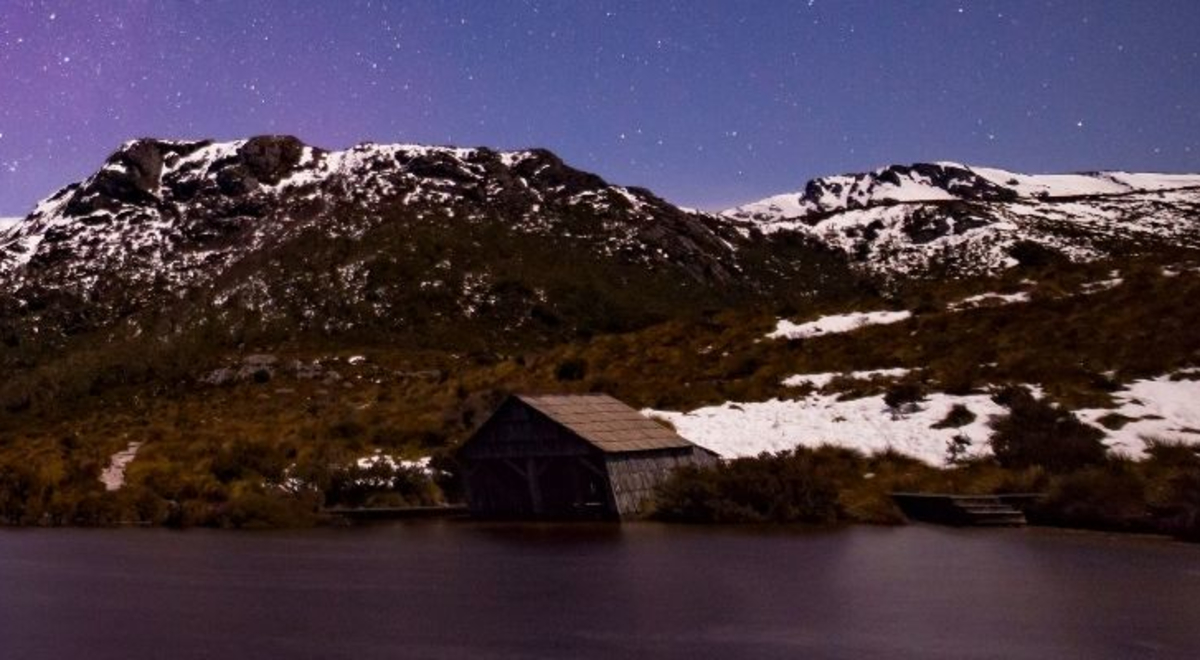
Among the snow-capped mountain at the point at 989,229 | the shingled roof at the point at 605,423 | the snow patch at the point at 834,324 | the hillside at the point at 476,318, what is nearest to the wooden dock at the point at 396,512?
the hillside at the point at 476,318

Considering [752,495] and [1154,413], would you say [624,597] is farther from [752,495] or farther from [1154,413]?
[1154,413]

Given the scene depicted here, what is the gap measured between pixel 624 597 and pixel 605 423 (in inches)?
532

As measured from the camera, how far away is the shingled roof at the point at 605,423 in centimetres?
2938

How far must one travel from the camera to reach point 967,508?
26047 mm

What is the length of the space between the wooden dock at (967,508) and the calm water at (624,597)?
1.03 metres

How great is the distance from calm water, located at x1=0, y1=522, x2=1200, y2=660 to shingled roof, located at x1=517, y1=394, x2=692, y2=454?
3665mm

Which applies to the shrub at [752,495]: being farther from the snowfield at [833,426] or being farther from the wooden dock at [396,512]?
the wooden dock at [396,512]

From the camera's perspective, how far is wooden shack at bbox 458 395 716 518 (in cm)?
2900

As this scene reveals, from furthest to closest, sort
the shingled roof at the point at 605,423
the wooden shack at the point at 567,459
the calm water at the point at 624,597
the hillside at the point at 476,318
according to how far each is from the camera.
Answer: the hillside at the point at 476,318 < the shingled roof at the point at 605,423 < the wooden shack at the point at 567,459 < the calm water at the point at 624,597

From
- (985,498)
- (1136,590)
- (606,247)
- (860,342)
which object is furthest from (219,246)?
(1136,590)

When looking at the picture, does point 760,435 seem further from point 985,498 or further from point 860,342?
point 860,342

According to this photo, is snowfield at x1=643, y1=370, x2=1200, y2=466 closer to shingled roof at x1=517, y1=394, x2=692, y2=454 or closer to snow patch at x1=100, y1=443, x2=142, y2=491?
shingled roof at x1=517, y1=394, x2=692, y2=454

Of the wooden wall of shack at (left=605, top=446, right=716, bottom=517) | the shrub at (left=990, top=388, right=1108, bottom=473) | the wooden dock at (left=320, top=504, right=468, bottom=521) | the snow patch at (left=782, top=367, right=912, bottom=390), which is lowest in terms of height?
the wooden dock at (left=320, top=504, right=468, bottom=521)

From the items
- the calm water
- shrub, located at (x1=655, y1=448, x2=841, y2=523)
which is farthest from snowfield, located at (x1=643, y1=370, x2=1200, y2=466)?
the calm water
